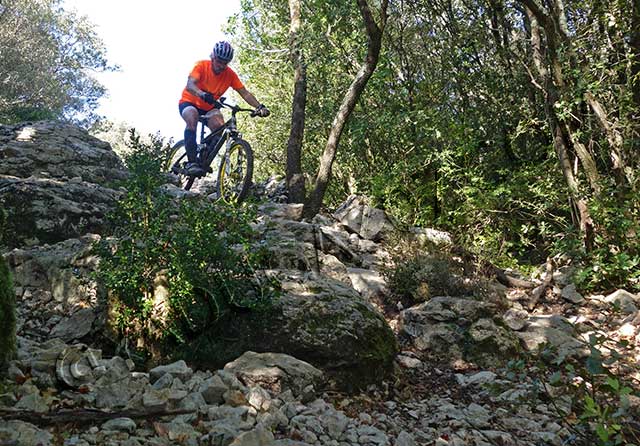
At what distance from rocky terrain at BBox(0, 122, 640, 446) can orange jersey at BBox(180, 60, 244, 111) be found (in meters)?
2.21

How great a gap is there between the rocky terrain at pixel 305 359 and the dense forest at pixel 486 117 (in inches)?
39.6

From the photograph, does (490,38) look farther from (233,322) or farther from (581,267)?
(233,322)

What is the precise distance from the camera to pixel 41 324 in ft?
15.6

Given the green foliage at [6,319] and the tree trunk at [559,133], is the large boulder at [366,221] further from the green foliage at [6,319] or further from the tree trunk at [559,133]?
the green foliage at [6,319]

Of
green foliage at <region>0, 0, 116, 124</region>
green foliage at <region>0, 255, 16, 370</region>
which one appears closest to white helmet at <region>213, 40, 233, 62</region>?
green foliage at <region>0, 255, 16, 370</region>

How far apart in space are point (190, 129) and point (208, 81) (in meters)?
0.87

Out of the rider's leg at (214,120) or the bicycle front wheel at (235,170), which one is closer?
the bicycle front wheel at (235,170)

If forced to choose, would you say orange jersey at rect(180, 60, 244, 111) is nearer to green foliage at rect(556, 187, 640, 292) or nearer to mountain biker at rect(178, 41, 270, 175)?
mountain biker at rect(178, 41, 270, 175)

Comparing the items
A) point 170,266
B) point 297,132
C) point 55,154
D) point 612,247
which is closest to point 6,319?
point 170,266

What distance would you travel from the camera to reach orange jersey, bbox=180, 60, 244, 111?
883 centimetres

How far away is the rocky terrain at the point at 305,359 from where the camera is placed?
2.98m

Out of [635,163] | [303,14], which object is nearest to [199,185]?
[303,14]

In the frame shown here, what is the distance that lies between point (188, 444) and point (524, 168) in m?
8.11

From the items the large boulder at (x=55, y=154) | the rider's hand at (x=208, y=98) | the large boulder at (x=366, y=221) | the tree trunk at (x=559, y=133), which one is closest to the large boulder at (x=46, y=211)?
the large boulder at (x=55, y=154)
